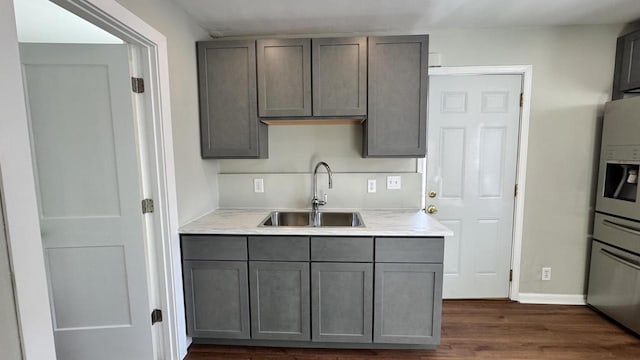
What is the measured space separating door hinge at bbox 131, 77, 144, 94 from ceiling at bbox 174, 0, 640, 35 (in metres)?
0.65

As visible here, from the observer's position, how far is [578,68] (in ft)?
7.59

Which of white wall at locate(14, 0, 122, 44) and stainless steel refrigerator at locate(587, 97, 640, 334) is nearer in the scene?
white wall at locate(14, 0, 122, 44)

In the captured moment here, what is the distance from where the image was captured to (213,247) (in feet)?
6.11

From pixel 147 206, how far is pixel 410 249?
1672 millimetres

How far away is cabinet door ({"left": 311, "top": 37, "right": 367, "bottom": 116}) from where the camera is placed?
2.02 meters

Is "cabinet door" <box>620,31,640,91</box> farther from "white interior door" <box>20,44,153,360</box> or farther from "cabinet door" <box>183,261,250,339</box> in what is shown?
"white interior door" <box>20,44,153,360</box>

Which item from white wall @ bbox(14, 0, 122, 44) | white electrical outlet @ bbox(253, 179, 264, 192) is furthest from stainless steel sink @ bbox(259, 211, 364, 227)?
white wall @ bbox(14, 0, 122, 44)

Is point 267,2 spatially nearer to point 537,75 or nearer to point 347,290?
point 347,290

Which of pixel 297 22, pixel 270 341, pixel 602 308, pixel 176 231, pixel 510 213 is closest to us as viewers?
pixel 176 231

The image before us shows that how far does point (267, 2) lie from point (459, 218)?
233 centimetres

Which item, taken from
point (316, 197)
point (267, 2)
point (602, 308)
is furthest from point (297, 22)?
point (602, 308)

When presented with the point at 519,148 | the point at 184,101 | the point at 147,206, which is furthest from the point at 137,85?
the point at 519,148

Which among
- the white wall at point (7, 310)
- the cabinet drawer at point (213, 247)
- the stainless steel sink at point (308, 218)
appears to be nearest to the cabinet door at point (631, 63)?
the stainless steel sink at point (308, 218)

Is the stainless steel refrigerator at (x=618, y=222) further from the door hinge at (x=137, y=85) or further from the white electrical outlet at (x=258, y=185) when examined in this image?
the door hinge at (x=137, y=85)
